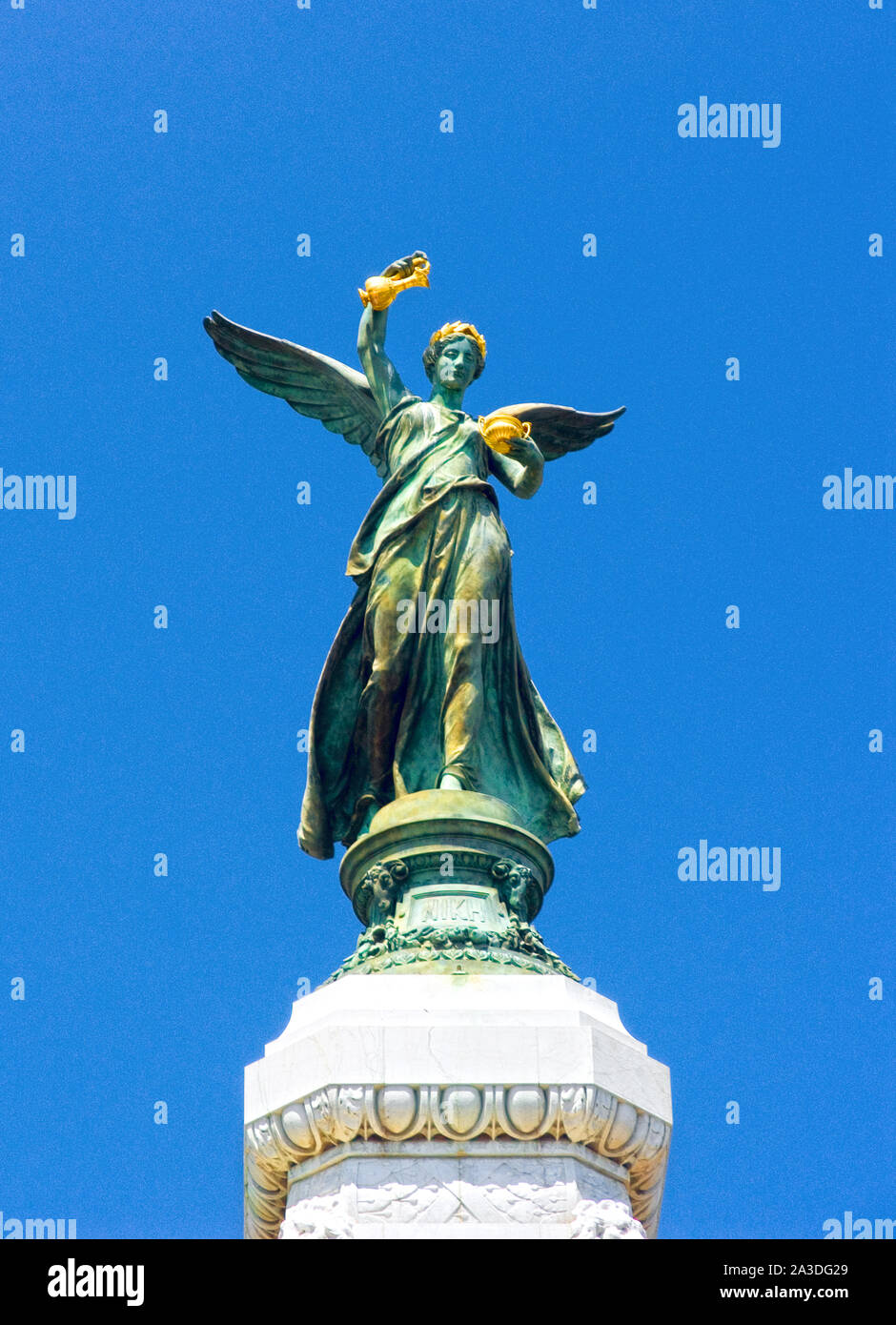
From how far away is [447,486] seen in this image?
2055 centimetres

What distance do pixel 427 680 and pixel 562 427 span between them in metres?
3.49

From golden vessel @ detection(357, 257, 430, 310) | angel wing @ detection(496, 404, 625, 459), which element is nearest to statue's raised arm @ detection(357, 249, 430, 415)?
golden vessel @ detection(357, 257, 430, 310)

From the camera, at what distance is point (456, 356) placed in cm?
2136

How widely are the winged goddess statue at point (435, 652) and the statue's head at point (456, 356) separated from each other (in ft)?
0.07

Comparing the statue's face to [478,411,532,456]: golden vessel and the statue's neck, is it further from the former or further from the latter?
[478,411,532,456]: golden vessel

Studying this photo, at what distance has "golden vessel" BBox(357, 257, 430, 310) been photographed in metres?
21.3

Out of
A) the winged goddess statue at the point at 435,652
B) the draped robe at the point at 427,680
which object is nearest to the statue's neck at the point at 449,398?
the winged goddess statue at the point at 435,652

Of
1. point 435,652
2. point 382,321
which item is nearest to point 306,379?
point 382,321

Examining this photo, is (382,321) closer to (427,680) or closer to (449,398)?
(449,398)

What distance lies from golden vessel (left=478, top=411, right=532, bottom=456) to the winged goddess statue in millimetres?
15
